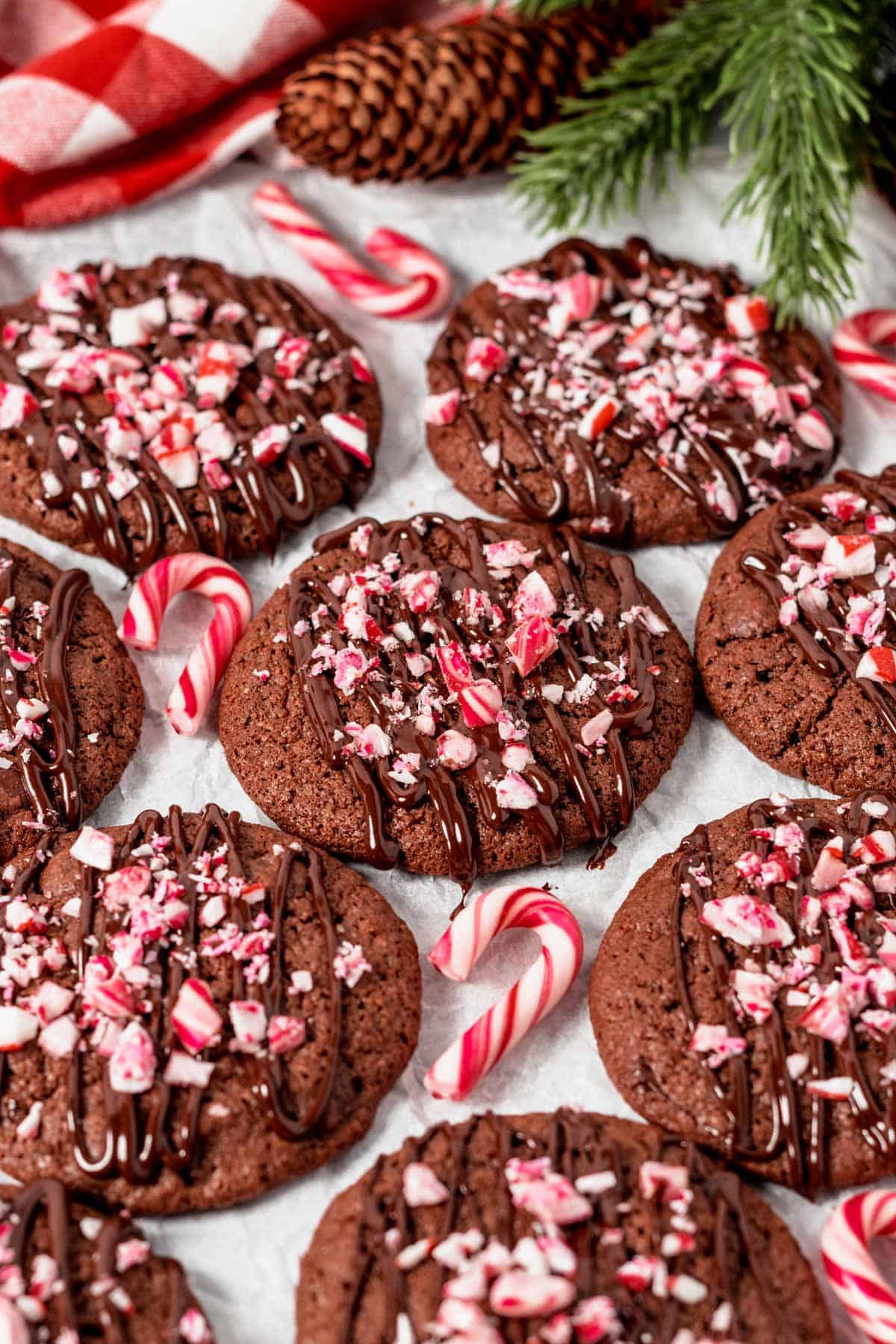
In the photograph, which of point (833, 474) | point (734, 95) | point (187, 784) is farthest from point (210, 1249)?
point (734, 95)

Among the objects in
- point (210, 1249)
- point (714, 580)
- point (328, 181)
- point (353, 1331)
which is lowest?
point (210, 1249)

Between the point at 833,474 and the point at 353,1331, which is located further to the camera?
the point at 833,474

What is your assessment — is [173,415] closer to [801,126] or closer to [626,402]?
[626,402]

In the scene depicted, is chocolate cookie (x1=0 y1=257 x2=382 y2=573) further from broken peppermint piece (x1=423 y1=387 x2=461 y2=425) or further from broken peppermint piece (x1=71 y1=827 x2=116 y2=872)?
broken peppermint piece (x1=71 y1=827 x2=116 y2=872)

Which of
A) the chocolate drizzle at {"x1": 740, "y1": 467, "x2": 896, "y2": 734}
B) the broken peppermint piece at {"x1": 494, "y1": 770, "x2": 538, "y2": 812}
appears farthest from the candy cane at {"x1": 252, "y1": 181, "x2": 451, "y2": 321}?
the broken peppermint piece at {"x1": 494, "y1": 770, "x2": 538, "y2": 812}

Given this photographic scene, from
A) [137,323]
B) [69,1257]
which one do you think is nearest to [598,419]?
[137,323]

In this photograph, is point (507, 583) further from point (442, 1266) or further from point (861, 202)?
point (861, 202)
